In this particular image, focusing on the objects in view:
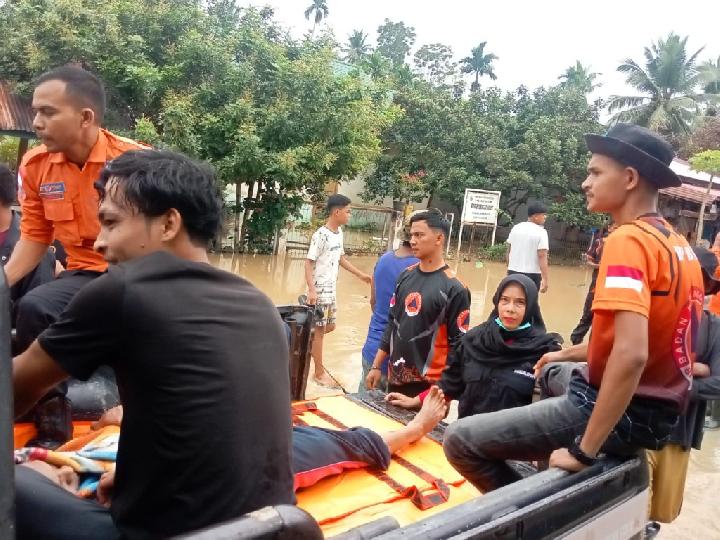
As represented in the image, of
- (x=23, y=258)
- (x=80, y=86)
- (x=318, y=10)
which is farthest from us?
(x=318, y=10)

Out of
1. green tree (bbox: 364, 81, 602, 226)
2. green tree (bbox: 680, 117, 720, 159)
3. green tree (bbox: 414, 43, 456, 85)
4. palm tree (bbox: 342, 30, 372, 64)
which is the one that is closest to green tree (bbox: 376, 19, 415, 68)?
palm tree (bbox: 342, 30, 372, 64)

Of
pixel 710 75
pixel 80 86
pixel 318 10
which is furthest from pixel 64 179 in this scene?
pixel 318 10

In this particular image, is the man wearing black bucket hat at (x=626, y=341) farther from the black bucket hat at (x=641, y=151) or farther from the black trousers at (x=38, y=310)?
the black trousers at (x=38, y=310)

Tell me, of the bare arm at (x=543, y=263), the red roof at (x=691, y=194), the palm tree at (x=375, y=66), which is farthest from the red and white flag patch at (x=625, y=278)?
the palm tree at (x=375, y=66)

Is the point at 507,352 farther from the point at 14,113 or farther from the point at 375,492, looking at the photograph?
the point at 14,113

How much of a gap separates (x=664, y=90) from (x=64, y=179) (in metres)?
27.1

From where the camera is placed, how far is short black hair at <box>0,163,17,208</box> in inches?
137

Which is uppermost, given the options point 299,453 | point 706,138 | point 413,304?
point 706,138

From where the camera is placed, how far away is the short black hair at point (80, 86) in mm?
2598

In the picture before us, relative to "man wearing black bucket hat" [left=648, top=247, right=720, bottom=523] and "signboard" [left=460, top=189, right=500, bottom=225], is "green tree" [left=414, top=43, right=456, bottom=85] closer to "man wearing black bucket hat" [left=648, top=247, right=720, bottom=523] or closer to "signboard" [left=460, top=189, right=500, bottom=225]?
"signboard" [left=460, top=189, right=500, bottom=225]

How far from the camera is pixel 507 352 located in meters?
3.21

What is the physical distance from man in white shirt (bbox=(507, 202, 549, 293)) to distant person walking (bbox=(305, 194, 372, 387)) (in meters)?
2.64

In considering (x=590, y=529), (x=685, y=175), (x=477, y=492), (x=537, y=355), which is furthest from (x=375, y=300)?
(x=685, y=175)

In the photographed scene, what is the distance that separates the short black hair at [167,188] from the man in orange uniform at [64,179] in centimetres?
120
